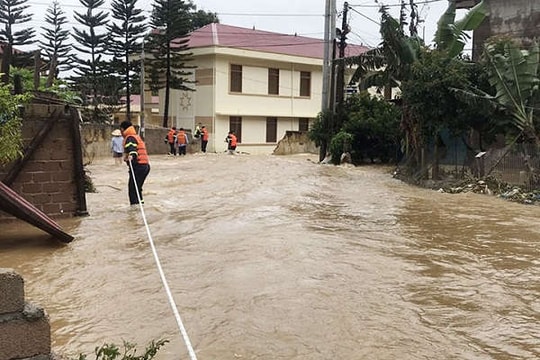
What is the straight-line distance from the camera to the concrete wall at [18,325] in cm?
271

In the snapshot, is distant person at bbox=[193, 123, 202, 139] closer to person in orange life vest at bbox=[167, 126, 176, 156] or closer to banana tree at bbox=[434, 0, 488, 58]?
person in orange life vest at bbox=[167, 126, 176, 156]

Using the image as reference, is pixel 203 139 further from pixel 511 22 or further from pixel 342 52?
pixel 511 22

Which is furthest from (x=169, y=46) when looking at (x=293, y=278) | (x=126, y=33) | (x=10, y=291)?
(x=10, y=291)

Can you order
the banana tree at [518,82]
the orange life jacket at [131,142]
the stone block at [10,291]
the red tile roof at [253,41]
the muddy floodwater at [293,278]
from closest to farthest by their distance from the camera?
the stone block at [10,291]
the muddy floodwater at [293,278]
the orange life jacket at [131,142]
the banana tree at [518,82]
the red tile roof at [253,41]

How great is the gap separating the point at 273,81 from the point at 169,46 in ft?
21.2

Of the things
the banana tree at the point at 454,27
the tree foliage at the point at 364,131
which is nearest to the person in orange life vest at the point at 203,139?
the tree foliage at the point at 364,131

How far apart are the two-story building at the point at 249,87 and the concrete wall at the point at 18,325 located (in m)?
30.8

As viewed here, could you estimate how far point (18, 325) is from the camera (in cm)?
276

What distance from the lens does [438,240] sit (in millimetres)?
8922

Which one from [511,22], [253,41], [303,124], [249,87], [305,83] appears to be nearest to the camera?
[511,22]

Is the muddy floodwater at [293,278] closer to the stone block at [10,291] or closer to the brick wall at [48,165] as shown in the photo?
the brick wall at [48,165]

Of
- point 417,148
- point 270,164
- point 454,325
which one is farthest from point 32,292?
point 270,164

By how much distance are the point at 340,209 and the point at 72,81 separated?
95.4 feet

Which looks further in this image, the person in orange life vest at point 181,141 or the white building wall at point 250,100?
the white building wall at point 250,100
